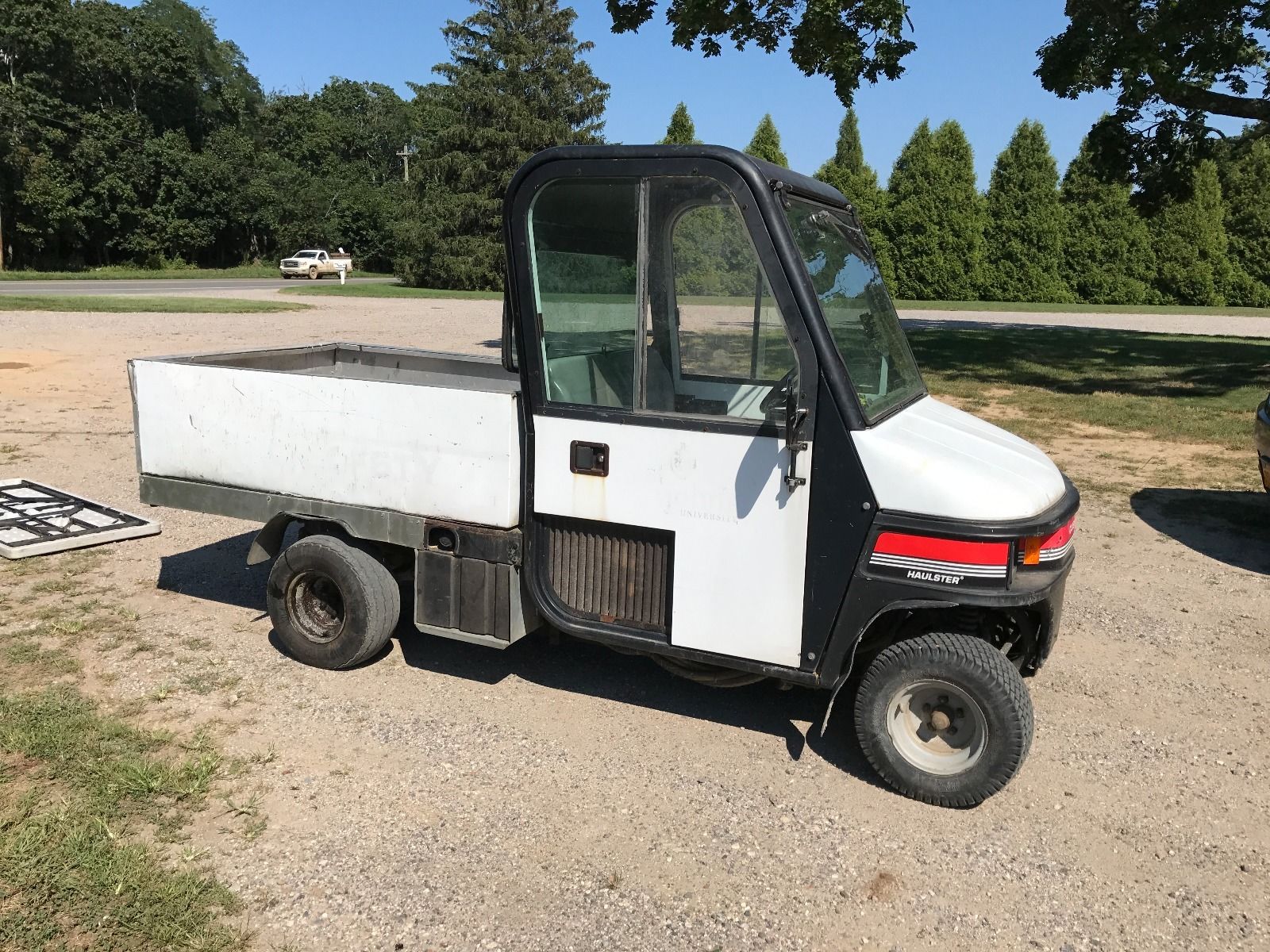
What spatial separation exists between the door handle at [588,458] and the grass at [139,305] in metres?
21.7

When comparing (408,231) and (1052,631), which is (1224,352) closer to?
(1052,631)

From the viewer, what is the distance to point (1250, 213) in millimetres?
37062

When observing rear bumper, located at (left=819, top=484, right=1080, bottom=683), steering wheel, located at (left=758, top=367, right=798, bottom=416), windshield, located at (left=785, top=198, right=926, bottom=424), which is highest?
windshield, located at (left=785, top=198, right=926, bottom=424)

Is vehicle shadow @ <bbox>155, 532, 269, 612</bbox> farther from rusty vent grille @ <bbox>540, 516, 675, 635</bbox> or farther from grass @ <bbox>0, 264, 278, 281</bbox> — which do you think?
grass @ <bbox>0, 264, 278, 281</bbox>

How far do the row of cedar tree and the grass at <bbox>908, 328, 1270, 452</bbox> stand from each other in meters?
2.98

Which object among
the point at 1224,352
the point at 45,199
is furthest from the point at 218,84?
the point at 1224,352

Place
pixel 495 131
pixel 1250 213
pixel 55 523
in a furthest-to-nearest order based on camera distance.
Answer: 1. pixel 495 131
2. pixel 1250 213
3. pixel 55 523

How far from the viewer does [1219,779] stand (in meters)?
3.94

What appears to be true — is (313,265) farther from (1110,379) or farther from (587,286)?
(587,286)

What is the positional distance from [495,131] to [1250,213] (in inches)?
1126

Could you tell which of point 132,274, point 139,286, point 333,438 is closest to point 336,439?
point 333,438

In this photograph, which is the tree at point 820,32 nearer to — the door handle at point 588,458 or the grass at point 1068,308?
the door handle at point 588,458

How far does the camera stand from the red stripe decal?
136 inches

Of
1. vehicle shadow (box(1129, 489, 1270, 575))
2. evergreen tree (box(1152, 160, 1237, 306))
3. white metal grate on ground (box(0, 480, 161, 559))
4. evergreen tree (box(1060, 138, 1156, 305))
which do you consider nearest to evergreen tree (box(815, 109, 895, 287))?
evergreen tree (box(1060, 138, 1156, 305))
